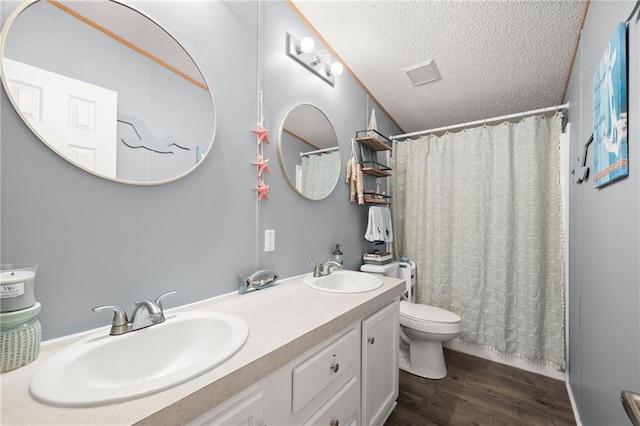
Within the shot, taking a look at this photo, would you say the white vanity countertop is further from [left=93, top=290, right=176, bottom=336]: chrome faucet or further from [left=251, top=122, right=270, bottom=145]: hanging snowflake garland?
[left=251, top=122, right=270, bottom=145]: hanging snowflake garland

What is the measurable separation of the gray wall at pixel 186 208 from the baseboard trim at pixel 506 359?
1608mm

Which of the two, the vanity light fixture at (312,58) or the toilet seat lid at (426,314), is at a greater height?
the vanity light fixture at (312,58)

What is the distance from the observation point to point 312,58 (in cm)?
164

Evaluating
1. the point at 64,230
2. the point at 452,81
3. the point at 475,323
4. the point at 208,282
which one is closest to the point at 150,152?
the point at 64,230

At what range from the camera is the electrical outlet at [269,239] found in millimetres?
1356

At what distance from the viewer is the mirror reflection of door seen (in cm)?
69

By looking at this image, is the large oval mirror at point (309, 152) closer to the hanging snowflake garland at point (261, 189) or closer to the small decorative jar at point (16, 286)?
the hanging snowflake garland at point (261, 189)

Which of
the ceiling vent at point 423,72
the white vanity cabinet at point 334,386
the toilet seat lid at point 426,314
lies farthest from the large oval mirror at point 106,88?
the toilet seat lid at point 426,314

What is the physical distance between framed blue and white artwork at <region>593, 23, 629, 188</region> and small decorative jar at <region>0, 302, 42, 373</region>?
1.66 meters

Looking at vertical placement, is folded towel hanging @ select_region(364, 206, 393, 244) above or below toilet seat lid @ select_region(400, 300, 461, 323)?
above

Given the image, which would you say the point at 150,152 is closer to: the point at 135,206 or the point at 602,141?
the point at 135,206

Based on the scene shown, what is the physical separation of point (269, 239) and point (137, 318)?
675mm

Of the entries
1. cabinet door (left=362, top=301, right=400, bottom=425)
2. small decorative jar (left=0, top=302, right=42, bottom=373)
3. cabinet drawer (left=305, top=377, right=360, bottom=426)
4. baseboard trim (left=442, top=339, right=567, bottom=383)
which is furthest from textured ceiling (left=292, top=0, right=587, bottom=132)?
baseboard trim (left=442, top=339, right=567, bottom=383)

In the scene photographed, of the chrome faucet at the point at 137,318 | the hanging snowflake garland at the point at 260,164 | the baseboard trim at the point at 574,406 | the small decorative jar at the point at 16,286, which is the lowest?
the baseboard trim at the point at 574,406
